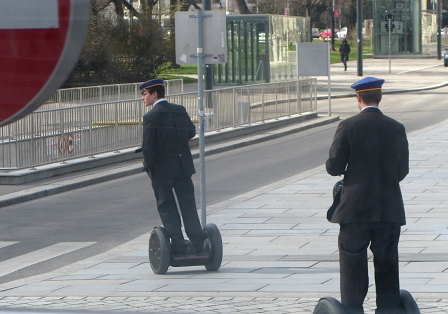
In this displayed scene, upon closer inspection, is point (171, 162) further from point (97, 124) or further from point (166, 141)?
point (97, 124)

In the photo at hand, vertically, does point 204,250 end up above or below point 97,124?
below

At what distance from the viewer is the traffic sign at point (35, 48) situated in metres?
1.61

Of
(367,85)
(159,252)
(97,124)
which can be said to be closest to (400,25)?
(97,124)

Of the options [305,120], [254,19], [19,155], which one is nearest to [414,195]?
[19,155]

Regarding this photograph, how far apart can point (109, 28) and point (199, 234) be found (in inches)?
1036

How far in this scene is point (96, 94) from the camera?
2409 cm

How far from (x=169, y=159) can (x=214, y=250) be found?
36.5 inches

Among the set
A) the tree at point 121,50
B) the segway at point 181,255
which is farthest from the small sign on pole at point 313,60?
the segway at point 181,255

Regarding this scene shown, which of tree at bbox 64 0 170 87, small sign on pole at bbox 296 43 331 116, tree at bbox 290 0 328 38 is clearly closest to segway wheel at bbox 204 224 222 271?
small sign on pole at bbox 296 43 331 116

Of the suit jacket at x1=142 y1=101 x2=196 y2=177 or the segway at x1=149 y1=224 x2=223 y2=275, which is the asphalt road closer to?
the segway at x1=149 y1=224 x2=223 y2=275

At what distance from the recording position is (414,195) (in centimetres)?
1155

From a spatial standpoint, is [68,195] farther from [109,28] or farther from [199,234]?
[109,28]

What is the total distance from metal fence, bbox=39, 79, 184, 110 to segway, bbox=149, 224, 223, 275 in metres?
13.5

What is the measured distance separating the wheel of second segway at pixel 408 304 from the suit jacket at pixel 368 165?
48cm
